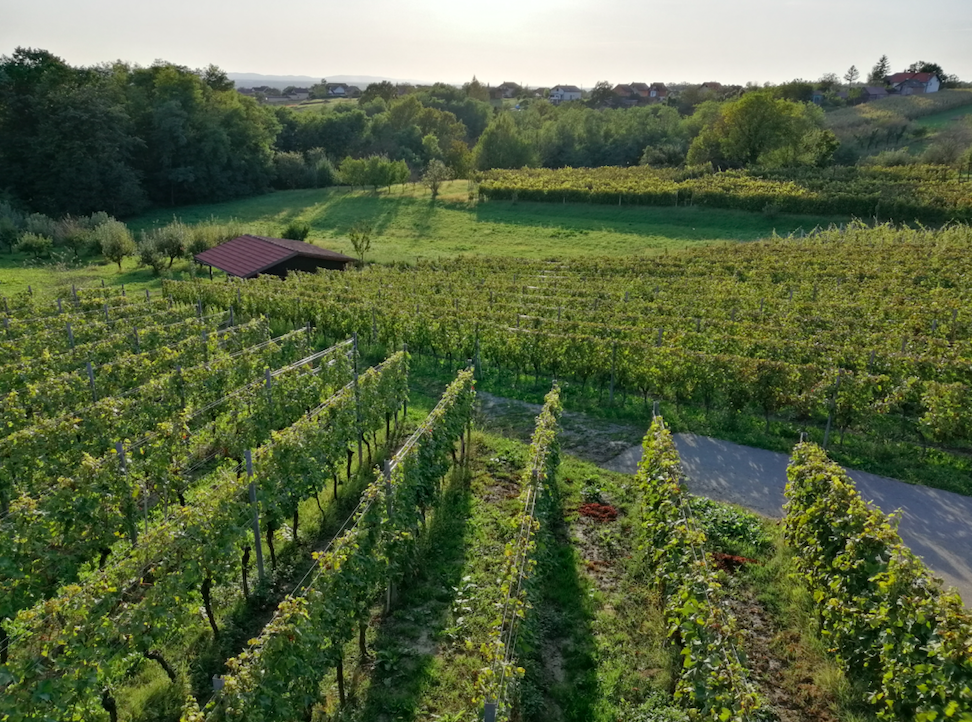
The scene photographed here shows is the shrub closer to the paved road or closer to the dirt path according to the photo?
the dirt path

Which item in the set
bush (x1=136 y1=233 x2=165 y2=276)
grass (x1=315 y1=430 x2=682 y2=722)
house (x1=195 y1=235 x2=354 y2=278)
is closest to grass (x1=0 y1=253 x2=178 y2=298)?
bush (x1=136 y1=233 x2=165 y2=276)

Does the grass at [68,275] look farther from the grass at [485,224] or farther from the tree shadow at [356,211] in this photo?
the tree shadow at [356,211]

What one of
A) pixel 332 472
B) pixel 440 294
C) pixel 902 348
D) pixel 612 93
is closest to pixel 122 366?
pixel 332 472

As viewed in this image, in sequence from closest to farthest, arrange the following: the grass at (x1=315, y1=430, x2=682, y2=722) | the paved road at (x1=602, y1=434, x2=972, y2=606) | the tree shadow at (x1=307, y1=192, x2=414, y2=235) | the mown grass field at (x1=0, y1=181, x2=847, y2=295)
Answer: the grass at (x1=315, y1=430, x2=682, y2=722) → the paved road at (x1=602, y1=434, x2=972, y2=606) → the mown grass field at (x1=0, y1=181, x2=847, y2=295) → the tree shadow at (x1=307, y1=192, x2=414, y2=235)

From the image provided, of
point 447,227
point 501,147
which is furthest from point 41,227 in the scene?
point 501,147

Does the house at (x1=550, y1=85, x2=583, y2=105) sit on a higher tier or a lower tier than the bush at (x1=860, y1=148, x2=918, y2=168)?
higher

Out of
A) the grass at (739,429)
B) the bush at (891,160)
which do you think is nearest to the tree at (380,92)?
the bush at (891,160)

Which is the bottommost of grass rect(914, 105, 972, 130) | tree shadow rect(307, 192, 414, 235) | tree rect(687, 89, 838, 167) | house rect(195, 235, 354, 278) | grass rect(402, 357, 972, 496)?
grass rect(402, 357, 972, 496)
